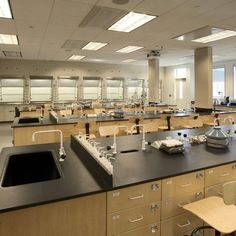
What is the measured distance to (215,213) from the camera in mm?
1569

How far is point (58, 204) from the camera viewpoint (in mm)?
1275

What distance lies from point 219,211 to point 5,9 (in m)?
4.20

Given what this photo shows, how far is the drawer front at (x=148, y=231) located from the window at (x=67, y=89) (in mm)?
10277

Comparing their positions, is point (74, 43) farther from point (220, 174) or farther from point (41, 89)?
point (220, 174)

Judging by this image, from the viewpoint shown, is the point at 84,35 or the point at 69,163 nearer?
the point at 69,163

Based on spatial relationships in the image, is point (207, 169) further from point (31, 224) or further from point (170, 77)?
point (170, 77)

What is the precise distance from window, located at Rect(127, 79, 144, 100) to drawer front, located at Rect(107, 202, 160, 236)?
35.6 ft

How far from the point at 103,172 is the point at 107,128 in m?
2.10

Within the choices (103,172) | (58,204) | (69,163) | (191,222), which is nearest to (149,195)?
(103,172)

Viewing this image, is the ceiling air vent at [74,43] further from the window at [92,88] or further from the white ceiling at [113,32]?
the window at [92,88]

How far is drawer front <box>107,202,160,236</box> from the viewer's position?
4.67ft

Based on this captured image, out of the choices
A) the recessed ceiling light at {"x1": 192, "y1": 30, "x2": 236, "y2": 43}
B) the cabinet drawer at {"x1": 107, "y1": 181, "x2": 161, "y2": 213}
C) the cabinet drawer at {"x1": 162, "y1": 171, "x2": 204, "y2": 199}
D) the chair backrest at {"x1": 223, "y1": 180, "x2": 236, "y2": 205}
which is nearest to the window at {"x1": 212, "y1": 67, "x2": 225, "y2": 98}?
the recessed ceiling light at {"x1": 192, "y1": 30, "x2": 236, "y2": 43}

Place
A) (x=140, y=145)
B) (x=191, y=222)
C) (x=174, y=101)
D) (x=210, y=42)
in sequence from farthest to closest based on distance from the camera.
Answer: (x=174, y=101), (x=210, y=42), (x=140, y=145), (x=191, y=222)

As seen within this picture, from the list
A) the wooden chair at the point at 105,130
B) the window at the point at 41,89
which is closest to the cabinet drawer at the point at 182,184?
the wooden chair at the point at 105,130
